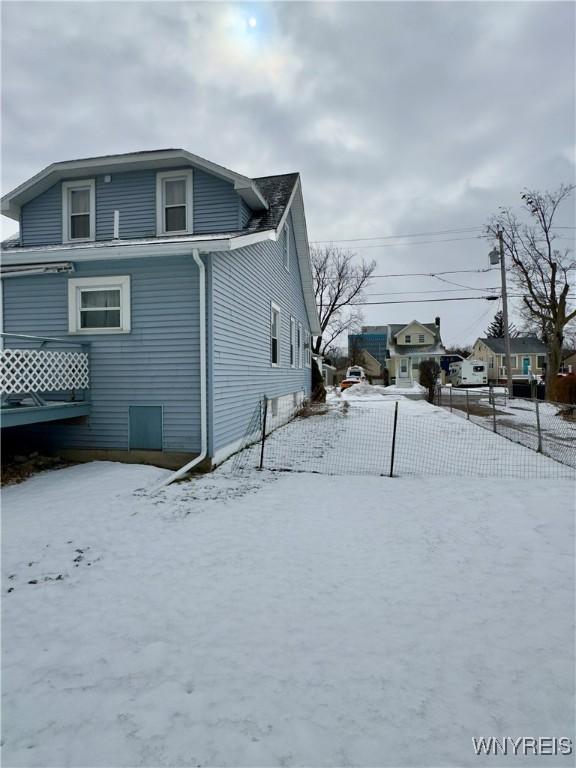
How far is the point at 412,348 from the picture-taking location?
153 feet

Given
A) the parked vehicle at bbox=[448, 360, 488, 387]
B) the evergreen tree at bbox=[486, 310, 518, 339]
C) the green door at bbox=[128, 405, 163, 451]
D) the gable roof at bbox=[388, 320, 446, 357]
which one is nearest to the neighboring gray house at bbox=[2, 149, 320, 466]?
the green door at bbox=[128, 405, 163, 451]

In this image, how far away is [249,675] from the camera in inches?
96.7

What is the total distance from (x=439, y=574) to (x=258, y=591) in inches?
→ 66.7

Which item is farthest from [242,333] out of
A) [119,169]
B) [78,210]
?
[78,210]

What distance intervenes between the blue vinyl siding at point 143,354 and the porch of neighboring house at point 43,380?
241 millimetres

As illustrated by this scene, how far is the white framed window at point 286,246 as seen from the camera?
13164 mm

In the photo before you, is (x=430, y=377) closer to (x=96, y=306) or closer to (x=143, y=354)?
(x=143, y=354)

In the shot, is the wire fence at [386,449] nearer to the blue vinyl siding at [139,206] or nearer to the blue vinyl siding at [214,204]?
the blue vinyl siding at [214,204]

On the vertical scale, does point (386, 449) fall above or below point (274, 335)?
below

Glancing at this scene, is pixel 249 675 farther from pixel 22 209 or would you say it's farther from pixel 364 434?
pixel 22 209

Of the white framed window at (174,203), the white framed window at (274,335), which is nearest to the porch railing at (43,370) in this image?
the white framed window at (174,203)

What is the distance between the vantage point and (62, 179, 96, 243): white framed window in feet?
31.7

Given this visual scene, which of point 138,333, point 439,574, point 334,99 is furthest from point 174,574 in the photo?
point 334,99

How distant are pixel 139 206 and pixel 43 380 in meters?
5.00
